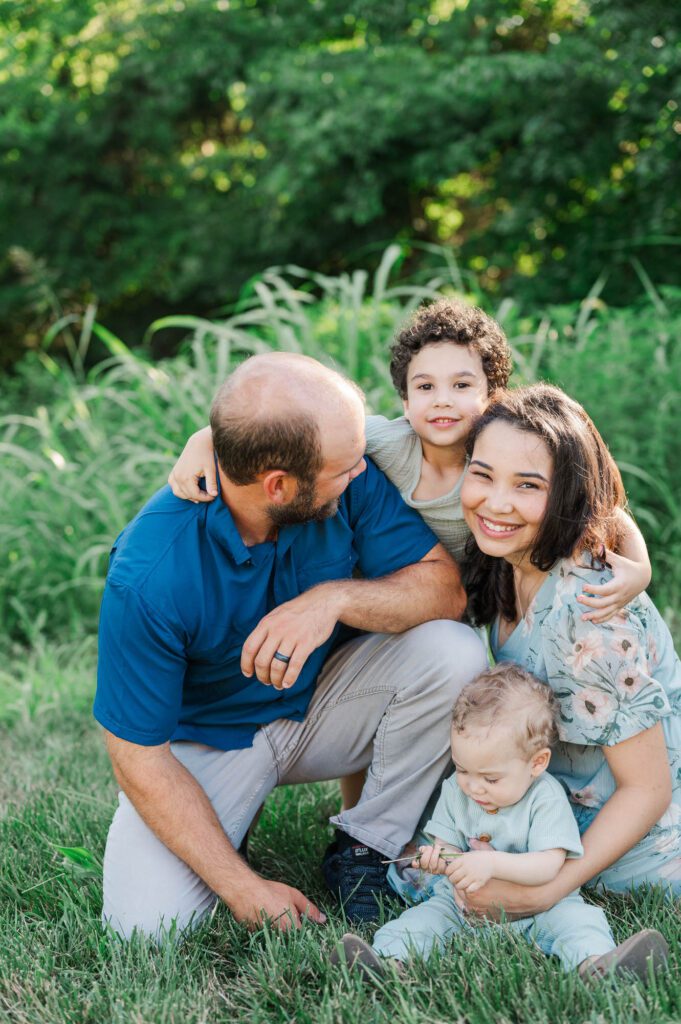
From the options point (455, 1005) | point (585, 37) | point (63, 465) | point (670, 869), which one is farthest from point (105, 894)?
point (585, 37)

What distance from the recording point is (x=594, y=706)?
2307 mm

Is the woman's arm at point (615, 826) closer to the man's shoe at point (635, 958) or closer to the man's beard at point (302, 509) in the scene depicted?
the man's shoe at point (635, 958)

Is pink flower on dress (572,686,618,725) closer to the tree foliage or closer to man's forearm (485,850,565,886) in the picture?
man's forearm (485,850,565,886)

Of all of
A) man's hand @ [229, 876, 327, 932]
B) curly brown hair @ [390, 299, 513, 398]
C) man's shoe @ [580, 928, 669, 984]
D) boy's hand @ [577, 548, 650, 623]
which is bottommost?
man's hand @ [229, 876, 327, 932]

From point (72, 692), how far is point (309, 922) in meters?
2.03

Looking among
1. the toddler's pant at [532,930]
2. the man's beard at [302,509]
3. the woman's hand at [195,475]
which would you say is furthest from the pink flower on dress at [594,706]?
the woman's hand at [195,475]

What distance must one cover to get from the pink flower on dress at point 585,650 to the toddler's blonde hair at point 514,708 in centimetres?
9

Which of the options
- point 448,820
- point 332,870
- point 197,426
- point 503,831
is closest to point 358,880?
point 332,870

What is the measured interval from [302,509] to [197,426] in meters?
2.63

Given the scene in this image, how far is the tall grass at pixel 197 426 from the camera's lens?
4.77 metres

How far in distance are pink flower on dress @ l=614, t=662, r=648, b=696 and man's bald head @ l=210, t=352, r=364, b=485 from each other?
31.6 inches

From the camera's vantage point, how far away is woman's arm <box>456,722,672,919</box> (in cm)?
229

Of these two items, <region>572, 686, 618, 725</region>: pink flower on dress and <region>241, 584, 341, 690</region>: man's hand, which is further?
<region>241, 584, 341, 690</region>: man's hand

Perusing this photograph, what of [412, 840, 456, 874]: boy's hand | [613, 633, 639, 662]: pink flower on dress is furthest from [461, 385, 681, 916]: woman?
[412, 840, 456, 874]: boy's hand
